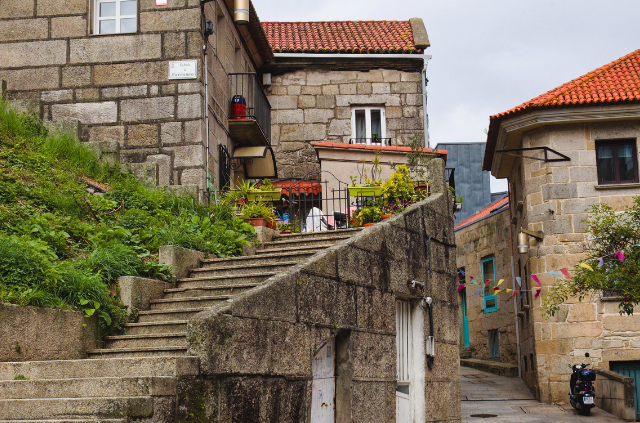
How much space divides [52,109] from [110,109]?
101 centimetres

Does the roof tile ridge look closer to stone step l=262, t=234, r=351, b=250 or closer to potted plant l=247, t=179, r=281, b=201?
potted plant l=247, t=179, r=281, b=201

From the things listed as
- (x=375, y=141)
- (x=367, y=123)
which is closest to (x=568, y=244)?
(x=375, y=141)

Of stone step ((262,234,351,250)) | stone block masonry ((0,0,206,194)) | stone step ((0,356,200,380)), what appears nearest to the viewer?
stone step ((0,356,200,380))

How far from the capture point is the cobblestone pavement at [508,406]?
12322 mm

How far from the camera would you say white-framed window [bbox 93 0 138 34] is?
40.5 ft

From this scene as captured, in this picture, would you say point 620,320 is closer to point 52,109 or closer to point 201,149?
point 201,149

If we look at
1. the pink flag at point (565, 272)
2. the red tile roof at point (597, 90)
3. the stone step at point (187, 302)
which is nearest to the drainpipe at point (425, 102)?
the red tile roof at point (597, 90)

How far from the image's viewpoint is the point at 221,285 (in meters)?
7.95

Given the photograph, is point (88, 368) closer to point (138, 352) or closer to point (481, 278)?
point (138, 352)

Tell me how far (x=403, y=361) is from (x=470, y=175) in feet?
65.8

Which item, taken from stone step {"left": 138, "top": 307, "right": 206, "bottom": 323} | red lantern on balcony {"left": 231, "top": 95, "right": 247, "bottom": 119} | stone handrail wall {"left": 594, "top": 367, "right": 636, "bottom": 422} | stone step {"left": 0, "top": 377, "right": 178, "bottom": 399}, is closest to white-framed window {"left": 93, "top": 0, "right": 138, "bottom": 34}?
red lantern on balcony {"left": 231, "top": 95, "right": 247, "bottom": 119}

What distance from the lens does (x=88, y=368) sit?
20.3 feet

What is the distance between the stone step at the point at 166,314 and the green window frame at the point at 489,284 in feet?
47.9

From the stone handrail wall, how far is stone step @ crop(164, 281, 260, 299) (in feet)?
25.4
